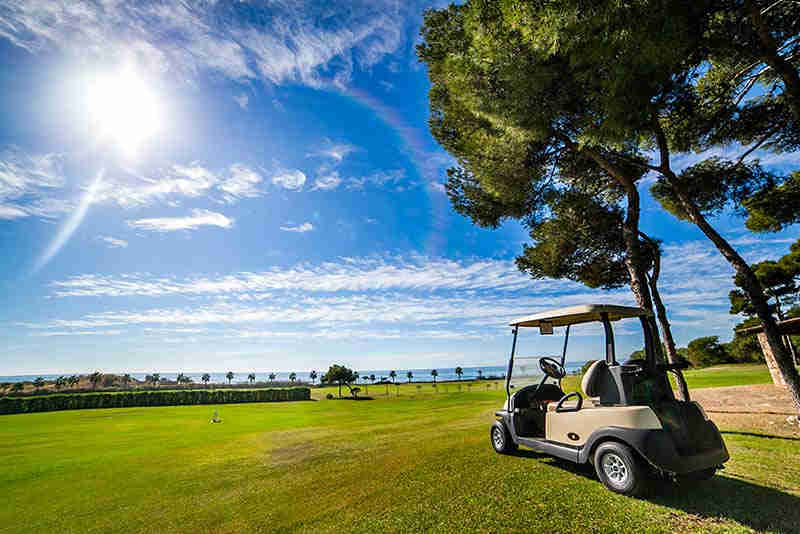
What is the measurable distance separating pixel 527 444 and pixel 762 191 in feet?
32.9

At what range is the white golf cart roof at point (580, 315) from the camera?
5020 millimetres

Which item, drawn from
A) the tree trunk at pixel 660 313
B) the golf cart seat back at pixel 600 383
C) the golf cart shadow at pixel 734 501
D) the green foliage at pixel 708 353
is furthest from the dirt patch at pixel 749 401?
the green foliage at pixel 708 353

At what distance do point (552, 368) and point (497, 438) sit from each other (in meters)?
1.76

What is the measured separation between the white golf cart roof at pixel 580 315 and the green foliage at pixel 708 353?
42553mm

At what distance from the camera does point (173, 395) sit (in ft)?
167

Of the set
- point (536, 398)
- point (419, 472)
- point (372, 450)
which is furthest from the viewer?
point (372, 450)

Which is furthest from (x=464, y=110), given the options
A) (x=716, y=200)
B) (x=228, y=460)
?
(x=228, y=460)

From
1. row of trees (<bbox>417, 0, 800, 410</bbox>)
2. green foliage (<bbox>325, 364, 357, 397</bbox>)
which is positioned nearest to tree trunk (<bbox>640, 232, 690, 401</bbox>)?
row of trees (<bbox>417, 0, 800, 410</bbox>)

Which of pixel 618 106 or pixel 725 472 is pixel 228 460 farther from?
pixel 618 106

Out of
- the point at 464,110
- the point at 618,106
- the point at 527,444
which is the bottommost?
the point at 527,444

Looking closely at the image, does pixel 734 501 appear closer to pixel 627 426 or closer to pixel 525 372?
pixel 627 426

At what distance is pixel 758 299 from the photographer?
7887mm

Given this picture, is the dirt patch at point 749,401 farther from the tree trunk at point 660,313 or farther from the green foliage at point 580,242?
the green foliage at point 580,242

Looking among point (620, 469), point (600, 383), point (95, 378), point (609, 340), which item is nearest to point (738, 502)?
point (620, 469)
